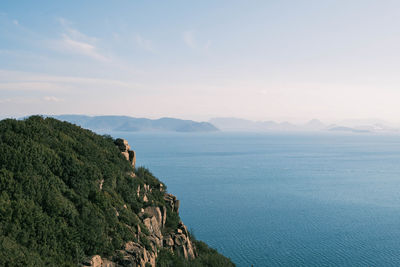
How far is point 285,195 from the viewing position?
71.1 metres

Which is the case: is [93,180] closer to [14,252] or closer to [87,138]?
[87,138]

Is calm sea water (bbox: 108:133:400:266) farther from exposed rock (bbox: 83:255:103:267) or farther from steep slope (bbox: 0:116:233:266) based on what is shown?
exposed rock (bbox: 83:255:103:267)

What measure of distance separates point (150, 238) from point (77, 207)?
19.0ft

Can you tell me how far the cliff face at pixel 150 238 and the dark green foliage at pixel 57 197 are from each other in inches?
24.9

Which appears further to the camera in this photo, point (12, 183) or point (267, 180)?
point (267, 180)

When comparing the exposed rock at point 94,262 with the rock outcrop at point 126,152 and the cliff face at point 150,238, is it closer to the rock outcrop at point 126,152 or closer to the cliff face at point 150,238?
the cliff face at point 150,238

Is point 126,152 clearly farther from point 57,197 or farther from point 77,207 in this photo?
point 57,197

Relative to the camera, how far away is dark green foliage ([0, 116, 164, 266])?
13.4 metres

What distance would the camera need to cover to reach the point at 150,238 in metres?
20.4

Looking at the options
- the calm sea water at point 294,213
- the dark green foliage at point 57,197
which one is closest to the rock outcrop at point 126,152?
the dark green foliage at point 57,197

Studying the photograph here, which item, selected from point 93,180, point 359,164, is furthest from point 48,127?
point 359,164

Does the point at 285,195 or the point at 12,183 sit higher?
the point at 12,183

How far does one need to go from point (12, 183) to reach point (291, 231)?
4424 cm

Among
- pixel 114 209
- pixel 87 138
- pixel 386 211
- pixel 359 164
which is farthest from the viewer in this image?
pixel 359 164
